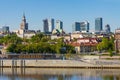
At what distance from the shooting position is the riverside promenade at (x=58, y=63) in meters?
60.2

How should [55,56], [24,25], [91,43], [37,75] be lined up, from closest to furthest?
[37,75]
[55,56]
[91,43]
[24,25]

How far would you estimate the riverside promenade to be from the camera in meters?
60.2

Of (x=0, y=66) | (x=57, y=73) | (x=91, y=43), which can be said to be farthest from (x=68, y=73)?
(x=91, y=43)

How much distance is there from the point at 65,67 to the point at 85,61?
227cm

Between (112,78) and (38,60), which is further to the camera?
(38,60)

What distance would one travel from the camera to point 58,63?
61375mm

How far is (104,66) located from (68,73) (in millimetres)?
8361

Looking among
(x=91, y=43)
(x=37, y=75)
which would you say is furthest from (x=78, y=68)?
(x=91, y=43)

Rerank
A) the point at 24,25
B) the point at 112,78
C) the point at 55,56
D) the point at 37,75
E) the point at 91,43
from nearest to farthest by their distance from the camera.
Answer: the point at 112,78 < the point at 37,75 < the point at 55,56 < the point at 91,43 < the point at 24,25

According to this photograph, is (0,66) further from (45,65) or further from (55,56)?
(55,56)

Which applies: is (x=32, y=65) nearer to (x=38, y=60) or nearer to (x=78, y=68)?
(x=38, y=60)

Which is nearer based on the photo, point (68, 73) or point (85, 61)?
point (68, 73)

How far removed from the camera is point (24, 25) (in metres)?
177

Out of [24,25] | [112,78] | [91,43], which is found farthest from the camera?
[24,25]
